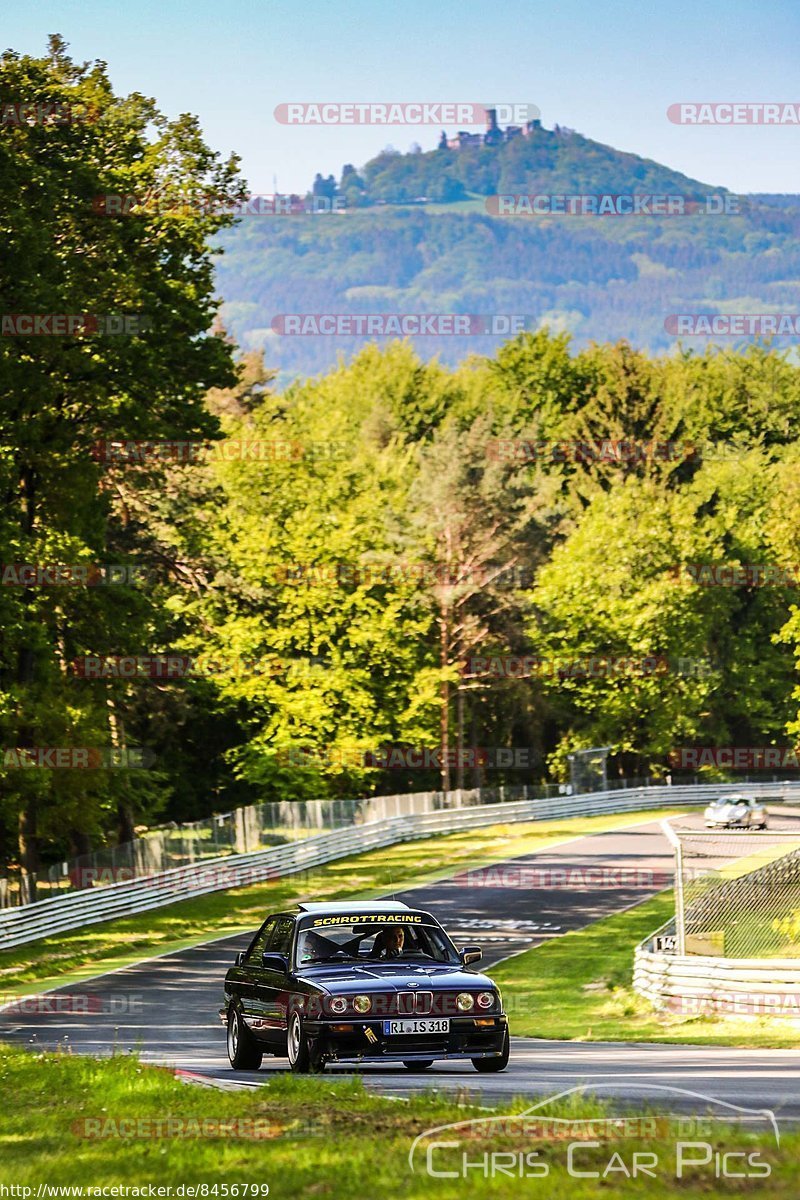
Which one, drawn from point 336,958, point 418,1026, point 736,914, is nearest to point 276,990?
point 336,958

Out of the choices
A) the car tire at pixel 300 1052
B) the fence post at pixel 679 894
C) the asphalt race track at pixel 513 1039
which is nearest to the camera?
the asphalt race track at pixel 513 1039

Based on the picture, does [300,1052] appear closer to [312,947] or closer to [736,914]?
[312,947]

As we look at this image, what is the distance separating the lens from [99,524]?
38500mm

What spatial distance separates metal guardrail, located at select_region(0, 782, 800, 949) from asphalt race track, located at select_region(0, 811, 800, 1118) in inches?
141

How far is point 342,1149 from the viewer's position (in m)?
8.65

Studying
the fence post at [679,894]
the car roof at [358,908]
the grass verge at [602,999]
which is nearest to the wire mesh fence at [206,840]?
the grass verge at [602,999]

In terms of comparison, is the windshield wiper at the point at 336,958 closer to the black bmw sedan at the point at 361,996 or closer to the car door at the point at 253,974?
the black bmw sedan at the point at 361,996

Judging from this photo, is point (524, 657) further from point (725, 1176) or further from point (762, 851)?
point (725, 1176)

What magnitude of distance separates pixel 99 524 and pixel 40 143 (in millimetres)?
9168

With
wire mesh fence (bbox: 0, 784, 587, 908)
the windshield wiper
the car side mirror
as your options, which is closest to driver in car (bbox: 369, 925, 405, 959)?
the windshield wiper

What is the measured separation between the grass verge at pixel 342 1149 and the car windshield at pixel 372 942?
282 cm

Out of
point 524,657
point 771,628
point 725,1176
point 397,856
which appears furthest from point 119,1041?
point 771,628

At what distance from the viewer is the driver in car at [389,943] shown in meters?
14.3

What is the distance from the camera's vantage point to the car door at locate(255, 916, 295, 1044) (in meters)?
14.0
